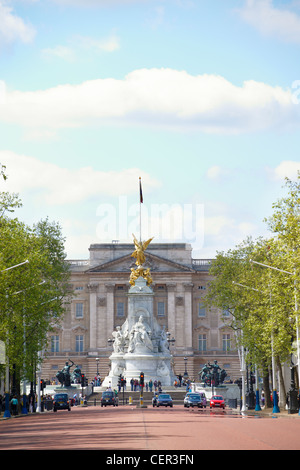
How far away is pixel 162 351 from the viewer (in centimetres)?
11188

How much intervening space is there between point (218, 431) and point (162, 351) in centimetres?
7238

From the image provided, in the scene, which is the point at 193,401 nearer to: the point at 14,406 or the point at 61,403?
the point at 61,403

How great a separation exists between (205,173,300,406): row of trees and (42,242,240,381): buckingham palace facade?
69.0 metres

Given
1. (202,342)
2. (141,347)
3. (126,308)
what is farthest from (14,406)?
(202,342)

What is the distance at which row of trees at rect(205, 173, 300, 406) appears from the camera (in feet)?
207

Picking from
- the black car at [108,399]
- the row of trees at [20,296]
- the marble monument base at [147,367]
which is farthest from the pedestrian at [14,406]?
the marble monument base at [147,367]

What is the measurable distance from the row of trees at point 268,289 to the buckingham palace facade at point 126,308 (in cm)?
6899

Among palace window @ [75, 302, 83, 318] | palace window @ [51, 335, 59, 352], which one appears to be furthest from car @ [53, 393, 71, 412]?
palace window @ [75, 302, 83, 318]

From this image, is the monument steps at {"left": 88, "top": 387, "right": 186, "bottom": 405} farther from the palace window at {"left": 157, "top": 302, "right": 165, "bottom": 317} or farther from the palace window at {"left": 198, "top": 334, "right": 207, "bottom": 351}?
the palace window at {"left": 157, "top": 302, "right": 165, "bottom": 317}

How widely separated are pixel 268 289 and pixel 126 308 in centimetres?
10574

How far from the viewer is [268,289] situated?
71.1 meters

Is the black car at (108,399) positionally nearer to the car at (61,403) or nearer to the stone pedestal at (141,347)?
the car at (61,403)

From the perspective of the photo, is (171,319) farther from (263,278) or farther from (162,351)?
(263,278)

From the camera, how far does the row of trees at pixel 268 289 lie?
6316cm
